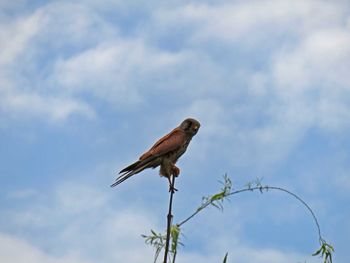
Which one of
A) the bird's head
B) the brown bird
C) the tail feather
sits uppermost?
the bird's head

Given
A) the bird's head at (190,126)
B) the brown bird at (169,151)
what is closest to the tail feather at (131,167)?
the brown bird at (169,151)

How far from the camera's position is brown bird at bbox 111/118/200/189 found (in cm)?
675

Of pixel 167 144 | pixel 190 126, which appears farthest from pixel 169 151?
pixel 190 126

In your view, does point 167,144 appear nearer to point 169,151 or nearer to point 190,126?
point 169,151

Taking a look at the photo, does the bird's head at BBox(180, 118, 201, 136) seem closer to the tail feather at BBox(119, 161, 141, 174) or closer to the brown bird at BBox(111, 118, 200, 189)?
the brown bird at BBox(111, 118, 200, 189)

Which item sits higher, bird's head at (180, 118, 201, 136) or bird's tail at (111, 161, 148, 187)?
bird's head at (180, 118, 201, 136)

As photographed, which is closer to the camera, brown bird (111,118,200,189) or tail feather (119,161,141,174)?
tail feather (119,161,141,174)

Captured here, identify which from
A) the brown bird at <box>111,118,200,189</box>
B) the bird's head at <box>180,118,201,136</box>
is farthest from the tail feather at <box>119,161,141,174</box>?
the bird's head at <box>180,118,201,136</box>

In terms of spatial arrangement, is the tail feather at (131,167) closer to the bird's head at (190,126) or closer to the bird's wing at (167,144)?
the bird's wing at (167,144)

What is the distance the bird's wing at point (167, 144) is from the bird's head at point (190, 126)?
12 centimetres

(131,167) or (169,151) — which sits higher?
(169,151)

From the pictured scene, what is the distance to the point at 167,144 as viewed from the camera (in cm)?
727

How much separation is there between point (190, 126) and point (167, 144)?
68 cm

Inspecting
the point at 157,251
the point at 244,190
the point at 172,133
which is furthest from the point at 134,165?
the point at 157,251
